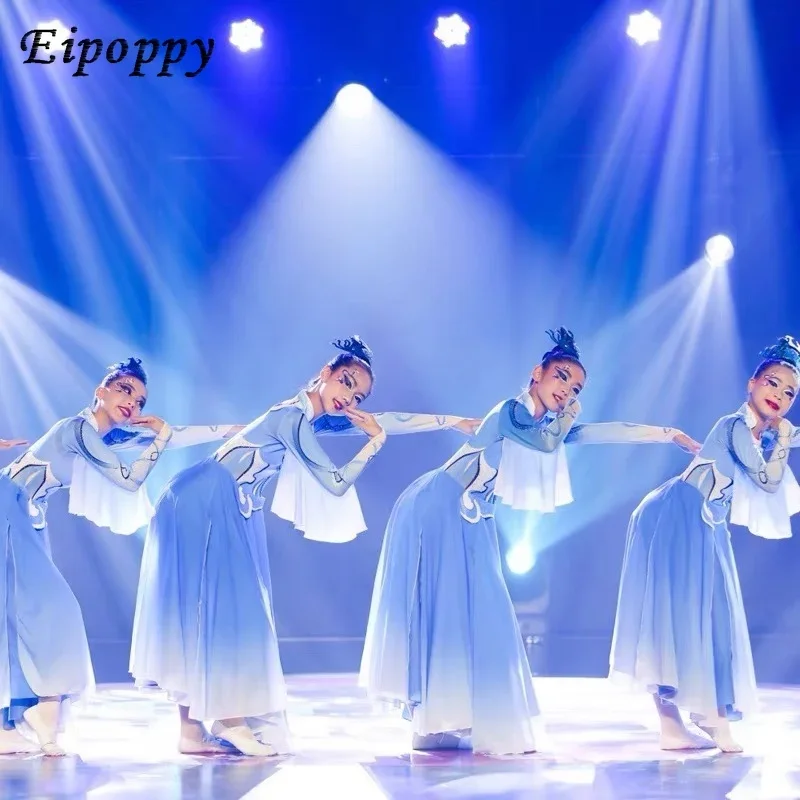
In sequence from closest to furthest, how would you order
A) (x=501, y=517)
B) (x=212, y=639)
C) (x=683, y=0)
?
(x=212, y=639) → (x=683, y=0) → (x=501, y=517)

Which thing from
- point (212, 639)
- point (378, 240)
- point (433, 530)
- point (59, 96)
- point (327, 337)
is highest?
point (59, 96)

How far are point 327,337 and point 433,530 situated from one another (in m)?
3.68

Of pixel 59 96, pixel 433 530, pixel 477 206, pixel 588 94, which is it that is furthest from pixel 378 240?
pixel 433 530

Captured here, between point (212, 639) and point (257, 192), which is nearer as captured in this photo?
point (212, 639)

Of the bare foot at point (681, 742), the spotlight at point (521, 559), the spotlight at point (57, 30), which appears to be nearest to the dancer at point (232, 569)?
the bare foot at point (681, 742)

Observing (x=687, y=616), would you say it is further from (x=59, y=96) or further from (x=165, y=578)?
(x=59, y=96)

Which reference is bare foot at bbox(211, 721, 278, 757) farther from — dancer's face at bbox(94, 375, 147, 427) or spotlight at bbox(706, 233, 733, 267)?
spotlight at bbox(706, 233, 733, 267)

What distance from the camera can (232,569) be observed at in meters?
4.46

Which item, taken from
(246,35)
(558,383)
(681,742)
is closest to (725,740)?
(681,742)

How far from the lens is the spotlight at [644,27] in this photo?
7.60m

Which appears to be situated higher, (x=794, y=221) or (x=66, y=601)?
(x=794, y=221)

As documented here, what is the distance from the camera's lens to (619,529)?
8.15 metres

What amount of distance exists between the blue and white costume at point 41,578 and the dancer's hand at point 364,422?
691mm

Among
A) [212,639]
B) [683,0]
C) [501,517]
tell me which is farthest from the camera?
[501,517]
